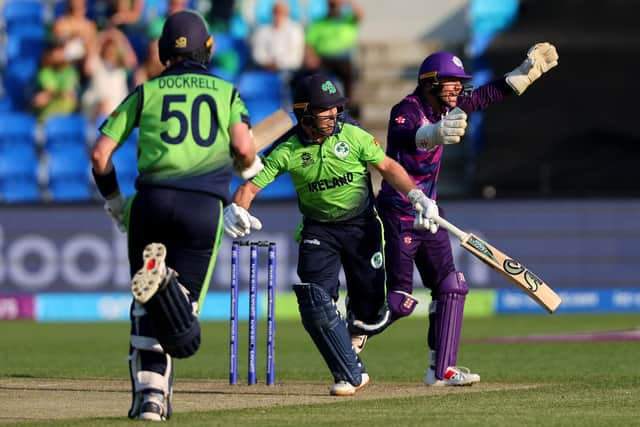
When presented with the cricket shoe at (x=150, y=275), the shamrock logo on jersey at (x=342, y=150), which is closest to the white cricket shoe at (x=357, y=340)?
the shamrock logo on jersey at (x=342, y=150)

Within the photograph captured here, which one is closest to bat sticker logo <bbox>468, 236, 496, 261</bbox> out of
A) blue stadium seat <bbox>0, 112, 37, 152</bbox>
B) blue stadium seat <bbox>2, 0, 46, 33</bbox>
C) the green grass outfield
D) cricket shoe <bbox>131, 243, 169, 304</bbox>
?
the green grass outfield

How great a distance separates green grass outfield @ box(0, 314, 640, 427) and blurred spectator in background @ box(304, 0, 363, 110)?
3492mm

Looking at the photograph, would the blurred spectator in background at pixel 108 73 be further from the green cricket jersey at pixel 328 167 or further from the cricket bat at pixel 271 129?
the green cricket jersey at pixel 328 167

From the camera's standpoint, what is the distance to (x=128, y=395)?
7.97 metres

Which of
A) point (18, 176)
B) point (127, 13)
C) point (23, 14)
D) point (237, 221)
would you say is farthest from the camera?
point (23, 14)

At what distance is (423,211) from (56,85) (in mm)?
11448

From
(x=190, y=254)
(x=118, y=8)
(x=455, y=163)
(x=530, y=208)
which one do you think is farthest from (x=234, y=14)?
(x=190, y=254)

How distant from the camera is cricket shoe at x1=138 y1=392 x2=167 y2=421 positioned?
20.9ft

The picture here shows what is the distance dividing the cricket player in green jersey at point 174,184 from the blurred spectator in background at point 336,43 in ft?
37.0

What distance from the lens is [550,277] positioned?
15.7 m

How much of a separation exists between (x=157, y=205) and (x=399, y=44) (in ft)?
42.3

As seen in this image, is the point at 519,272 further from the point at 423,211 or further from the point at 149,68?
the point at 149,68

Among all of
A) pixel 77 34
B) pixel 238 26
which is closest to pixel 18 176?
pixel 77 34

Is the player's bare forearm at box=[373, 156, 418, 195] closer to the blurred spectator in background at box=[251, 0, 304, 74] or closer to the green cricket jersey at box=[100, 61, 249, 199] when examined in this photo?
the green cricket jersey at box=[100, 61, 249, 199]
